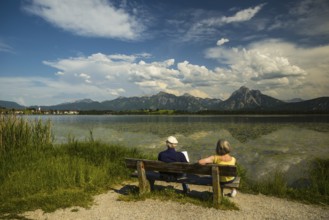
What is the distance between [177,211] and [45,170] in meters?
5.40

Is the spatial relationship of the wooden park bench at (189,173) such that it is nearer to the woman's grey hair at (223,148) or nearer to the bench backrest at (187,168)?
the bench backrest at (187,168)

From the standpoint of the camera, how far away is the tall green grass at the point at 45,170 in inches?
308

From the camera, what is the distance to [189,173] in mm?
7664

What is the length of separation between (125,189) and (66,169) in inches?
89.6

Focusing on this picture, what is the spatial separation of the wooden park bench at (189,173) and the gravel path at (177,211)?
576mm

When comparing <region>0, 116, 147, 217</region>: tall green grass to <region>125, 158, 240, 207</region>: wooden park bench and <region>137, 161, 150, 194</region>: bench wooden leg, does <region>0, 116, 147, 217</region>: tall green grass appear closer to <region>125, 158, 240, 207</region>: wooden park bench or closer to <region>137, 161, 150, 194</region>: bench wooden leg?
<region>137, 161, 150, 194</region>: bench wooden leg

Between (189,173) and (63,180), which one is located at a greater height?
(189,173)

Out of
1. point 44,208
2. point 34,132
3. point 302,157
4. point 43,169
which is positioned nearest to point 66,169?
point 43,169

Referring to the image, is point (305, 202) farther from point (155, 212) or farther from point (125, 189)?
point (125, 189)

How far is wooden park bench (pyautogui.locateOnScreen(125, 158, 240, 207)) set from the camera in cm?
715

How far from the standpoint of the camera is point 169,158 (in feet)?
26.3

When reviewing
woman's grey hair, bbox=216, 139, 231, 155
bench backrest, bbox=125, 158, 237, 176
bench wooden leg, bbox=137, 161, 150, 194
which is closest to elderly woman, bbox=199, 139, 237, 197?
woman's grey hair, bbox=216, 139, 231, 155

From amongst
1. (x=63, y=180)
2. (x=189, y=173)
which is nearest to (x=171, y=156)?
(x=189, y=173)

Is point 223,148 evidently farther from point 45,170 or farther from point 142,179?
point 45,170
